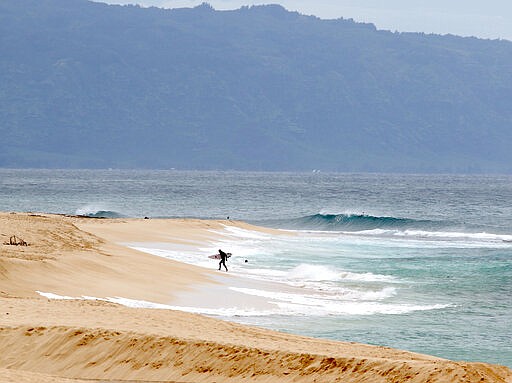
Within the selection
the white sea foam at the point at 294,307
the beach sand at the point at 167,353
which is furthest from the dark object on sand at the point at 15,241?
A: the beach sand at the point at 167,353

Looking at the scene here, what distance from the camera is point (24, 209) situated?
92.6 meters

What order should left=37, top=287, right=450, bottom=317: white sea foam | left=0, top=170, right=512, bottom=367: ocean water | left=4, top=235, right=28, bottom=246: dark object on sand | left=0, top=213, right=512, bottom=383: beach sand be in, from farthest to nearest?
left=4, top=235, right=28, bottom=246: dark object on sand → left=37, top=287, right=450, bottom=317: white sea foam → left=0, top=170, right=512, bottom=367: ocean water → left=0, top=213, right=512, bottom=383: beach sand

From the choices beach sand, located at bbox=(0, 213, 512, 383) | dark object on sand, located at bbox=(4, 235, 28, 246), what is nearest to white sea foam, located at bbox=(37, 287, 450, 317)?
beach sand, located at bbox=(0, 213, 512, 383)

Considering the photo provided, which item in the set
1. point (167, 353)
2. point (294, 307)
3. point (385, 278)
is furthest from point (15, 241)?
point (167, 353)

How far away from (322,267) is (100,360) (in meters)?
25.2

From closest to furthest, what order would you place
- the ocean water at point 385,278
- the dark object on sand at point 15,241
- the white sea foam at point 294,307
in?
the ocean water at point 385,278 → the white sea foam at point 294,307 → the dark object on sand at point 15,241

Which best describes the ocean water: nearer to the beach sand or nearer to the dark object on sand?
the beach sand

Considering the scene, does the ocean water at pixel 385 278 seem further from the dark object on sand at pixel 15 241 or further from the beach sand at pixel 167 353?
the dark object on sand at pixel 15 241

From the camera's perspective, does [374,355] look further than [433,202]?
No

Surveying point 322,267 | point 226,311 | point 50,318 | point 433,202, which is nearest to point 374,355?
point 50,318

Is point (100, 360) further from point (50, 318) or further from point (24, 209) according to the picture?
point (24, 209)

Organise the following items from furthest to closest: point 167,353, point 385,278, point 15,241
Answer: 1. point 385,278
2. point 15,241
3. point 167,353

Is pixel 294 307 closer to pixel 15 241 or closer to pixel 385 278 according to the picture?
pixel 15 241

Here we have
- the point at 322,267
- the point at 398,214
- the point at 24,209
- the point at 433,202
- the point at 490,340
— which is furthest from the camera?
the point at 433,202
